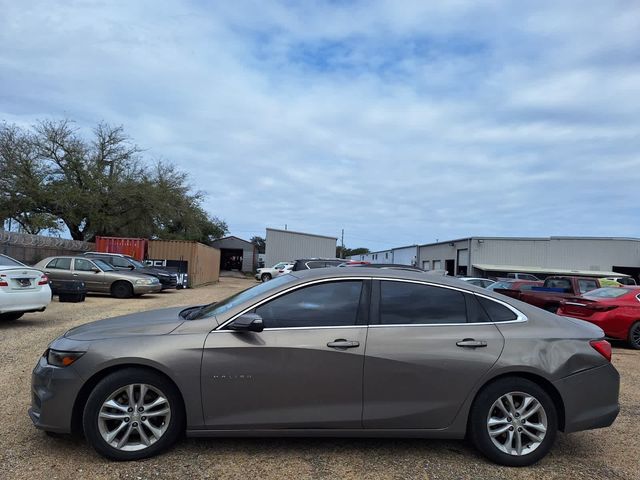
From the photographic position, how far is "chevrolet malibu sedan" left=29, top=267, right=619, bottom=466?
382 cm

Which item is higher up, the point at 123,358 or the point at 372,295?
the point at 372,295

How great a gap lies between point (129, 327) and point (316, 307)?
1.51m

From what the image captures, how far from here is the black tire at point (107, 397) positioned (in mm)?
3766

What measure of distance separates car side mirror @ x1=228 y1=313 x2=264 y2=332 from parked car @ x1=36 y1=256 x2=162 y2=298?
15.5 m

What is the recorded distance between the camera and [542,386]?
13.4 ft

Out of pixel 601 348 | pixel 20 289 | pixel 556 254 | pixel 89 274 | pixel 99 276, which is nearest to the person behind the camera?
pixel 601 348

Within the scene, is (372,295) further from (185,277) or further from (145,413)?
(185,277)

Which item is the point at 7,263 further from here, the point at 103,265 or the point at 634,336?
the point at 634,336

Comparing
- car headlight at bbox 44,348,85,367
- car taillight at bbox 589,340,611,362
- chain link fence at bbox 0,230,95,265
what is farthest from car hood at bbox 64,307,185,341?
chain link fence at bbox 0,230,95,265

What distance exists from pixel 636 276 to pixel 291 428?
47.6m

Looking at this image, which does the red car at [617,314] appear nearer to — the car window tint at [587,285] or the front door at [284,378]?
the car window tint at [587,285]

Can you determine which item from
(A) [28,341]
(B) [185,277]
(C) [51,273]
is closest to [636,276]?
(B) [185,277]

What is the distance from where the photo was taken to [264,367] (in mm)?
3855

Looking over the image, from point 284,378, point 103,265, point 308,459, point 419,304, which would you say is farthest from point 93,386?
point 103,265
